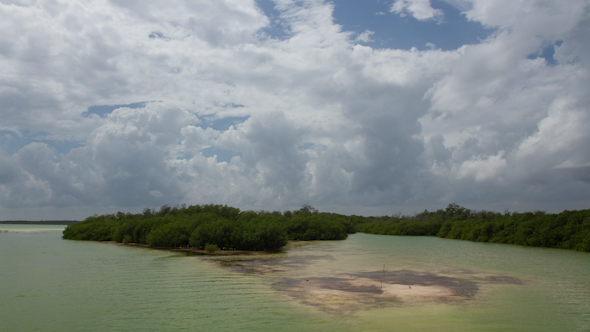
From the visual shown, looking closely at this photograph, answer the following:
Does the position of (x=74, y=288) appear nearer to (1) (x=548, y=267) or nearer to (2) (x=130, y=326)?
(2) (x=130, y=326)

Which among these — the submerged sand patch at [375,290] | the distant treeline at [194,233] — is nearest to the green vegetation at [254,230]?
the distant treeline at [194,233]

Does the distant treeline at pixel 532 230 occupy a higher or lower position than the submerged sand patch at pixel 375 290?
higher

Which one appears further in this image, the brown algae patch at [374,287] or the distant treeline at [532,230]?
the distant treeline at [532,230]

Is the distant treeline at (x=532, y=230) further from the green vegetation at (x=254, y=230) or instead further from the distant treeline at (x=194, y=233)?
the distant treeline at (x=194, y=233)

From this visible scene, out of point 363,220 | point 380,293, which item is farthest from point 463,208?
point 380,293

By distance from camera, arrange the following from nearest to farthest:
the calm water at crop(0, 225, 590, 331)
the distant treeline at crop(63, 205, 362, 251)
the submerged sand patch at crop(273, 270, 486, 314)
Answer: the calm water at crop(0, 225, 590, 331) → the submerged sand patch at crop(273, 270, 486, 314) → the distant treeline at crop(63, 205, 362, 251)

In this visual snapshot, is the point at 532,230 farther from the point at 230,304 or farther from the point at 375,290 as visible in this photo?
the point at 230,304

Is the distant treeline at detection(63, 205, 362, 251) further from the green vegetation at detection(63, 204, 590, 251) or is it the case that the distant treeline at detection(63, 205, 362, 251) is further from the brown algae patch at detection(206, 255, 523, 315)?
the brown algae patch at detection(206, 255, 523, 315)

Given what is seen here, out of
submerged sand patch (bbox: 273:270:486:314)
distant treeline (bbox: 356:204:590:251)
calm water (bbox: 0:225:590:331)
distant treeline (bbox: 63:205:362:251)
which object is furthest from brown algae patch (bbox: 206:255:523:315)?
distant treeline (bbox: 356:204:590:251)

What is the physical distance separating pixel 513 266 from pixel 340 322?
2144 cm

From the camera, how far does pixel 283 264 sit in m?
27.4

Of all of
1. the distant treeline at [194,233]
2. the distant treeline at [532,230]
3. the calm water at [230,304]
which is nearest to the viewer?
the calm water at [230,304]

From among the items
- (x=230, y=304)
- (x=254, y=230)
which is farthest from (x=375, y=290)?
(x=254, y=230)

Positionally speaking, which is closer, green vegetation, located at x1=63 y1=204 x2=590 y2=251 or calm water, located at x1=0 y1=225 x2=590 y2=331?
calm water, located at x1=0 y1=225 x2=590 y2=331
